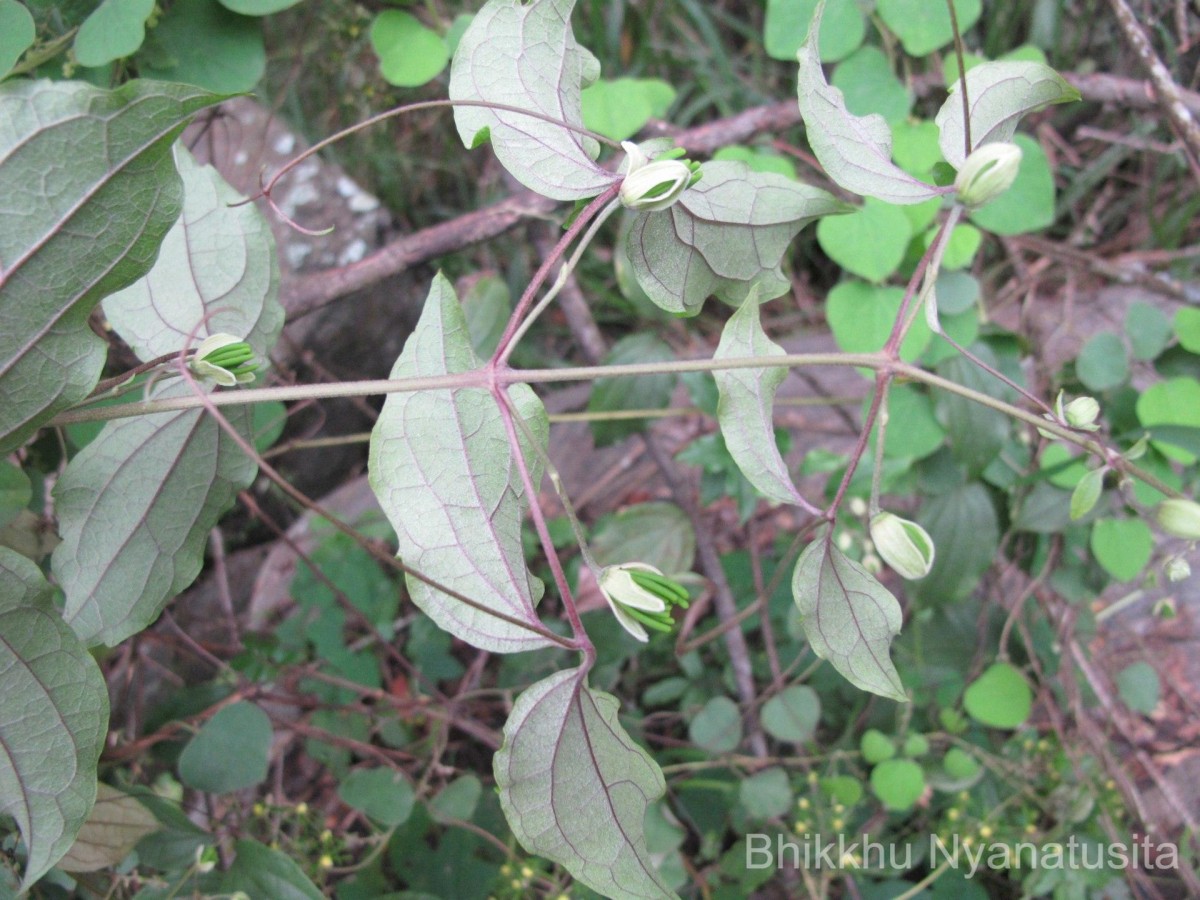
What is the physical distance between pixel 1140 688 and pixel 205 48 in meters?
1.46

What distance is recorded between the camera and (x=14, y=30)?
2.22ft

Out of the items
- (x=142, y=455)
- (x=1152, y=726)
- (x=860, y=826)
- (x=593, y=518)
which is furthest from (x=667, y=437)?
(x=142, y=455)

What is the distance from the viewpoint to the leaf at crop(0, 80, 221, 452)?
0.46 metres

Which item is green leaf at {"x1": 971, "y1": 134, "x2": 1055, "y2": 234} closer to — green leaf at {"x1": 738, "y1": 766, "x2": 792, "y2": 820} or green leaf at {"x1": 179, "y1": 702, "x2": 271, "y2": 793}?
green leaf at {"x1": 738, "y1": 766, "x2": 792, "y2": 820}

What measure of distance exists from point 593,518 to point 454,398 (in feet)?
3.11

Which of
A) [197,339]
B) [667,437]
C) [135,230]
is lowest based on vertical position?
[667,437]

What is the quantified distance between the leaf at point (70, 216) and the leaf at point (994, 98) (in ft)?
1.62

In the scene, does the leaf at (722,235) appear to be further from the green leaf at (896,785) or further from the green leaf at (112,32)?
the green leaf at (896,785)

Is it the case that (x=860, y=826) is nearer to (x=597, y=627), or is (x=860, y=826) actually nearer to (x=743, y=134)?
(x=597, y=627)

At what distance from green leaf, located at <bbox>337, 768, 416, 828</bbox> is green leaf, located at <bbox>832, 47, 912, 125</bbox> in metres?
0.98

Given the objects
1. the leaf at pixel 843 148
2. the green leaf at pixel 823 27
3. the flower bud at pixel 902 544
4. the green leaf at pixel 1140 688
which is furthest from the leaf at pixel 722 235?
the green leaf at pixel 1140 688

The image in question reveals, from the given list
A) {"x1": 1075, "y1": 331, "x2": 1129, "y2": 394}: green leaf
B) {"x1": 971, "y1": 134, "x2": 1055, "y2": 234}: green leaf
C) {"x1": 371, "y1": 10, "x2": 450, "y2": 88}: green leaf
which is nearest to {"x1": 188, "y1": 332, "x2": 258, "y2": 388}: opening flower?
{"x1": 371, "y1": 10, "x2": 450, "y2": 88}: green leaf

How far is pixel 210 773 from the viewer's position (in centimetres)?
85

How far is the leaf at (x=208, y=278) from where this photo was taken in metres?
0.67
